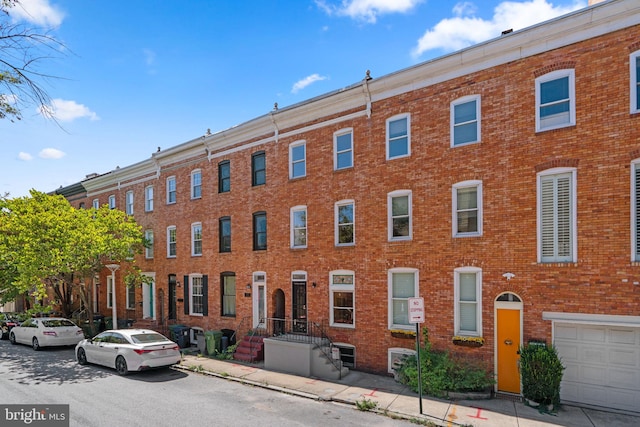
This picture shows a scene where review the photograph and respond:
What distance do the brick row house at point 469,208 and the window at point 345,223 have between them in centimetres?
6

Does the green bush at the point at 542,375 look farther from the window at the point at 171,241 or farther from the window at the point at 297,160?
the window at the point at 171,241

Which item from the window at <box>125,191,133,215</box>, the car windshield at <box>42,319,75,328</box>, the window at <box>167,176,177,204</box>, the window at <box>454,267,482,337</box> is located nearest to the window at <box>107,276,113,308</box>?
the window at <box>125,191,133,215</box>

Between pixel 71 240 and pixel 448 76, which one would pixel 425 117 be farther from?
pixel 71 240

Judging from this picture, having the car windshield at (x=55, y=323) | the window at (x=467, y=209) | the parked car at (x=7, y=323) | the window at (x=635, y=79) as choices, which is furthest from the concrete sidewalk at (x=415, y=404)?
the parked car at (x=7, y=323)

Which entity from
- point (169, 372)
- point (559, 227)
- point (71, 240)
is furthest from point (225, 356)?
point (559, 227)

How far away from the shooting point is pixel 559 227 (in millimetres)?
10859

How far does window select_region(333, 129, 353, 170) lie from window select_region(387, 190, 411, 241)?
2.32m

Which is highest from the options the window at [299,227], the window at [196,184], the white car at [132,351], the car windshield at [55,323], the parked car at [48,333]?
the window at [196,184]

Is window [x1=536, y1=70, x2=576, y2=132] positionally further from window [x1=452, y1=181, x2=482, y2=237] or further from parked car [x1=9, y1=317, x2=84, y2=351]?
parked car [x1=9, y1=317, x2=84, y2=351]

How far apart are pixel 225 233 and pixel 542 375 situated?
1465cm

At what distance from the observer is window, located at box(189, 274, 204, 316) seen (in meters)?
20.7

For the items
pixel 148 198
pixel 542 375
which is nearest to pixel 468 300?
pixel 542 375

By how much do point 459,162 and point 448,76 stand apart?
2880 millimetres

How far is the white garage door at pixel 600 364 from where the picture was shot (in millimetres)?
9836
